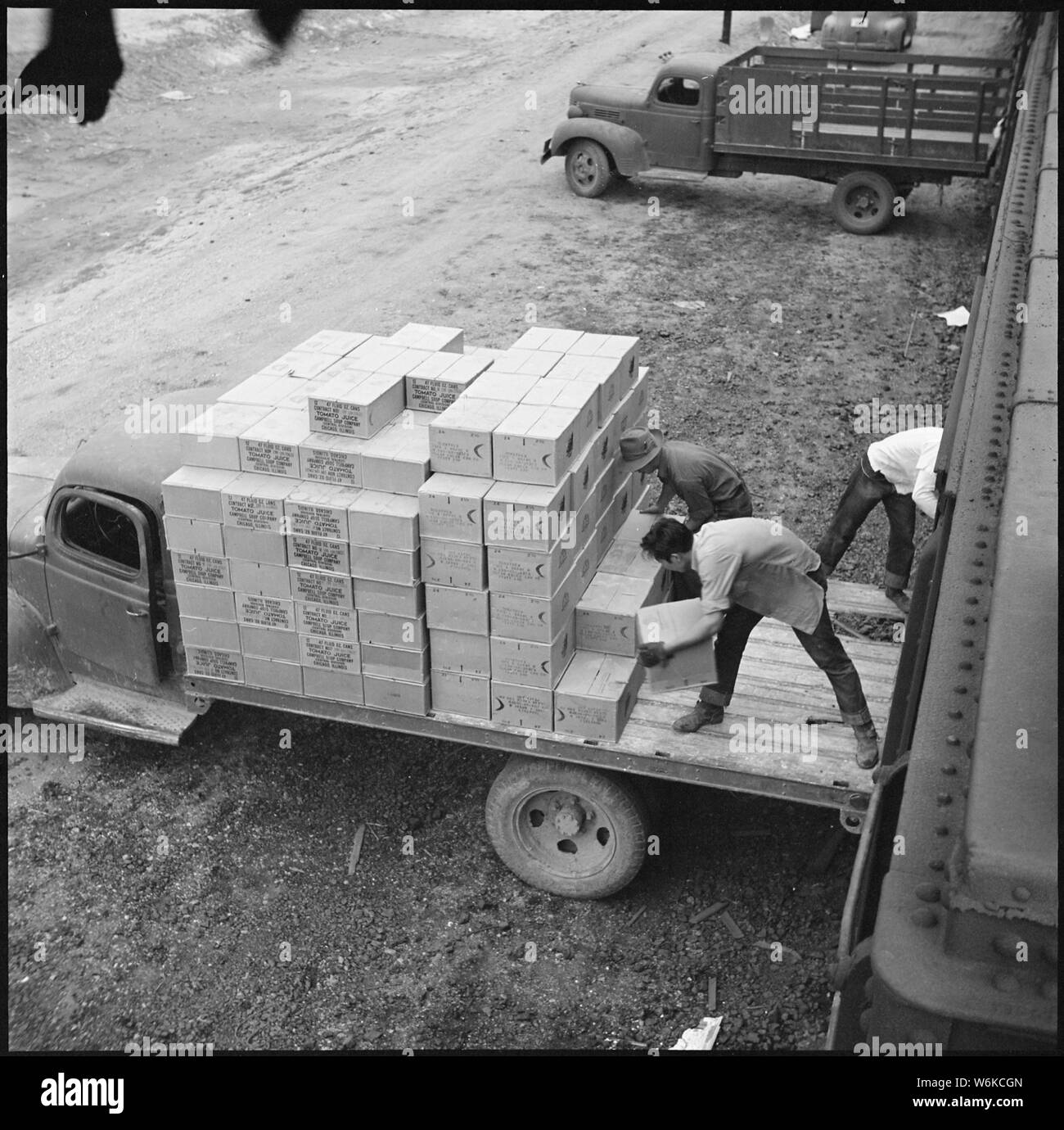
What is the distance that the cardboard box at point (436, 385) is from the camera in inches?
246

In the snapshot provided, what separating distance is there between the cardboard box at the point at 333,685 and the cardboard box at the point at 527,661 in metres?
0.72

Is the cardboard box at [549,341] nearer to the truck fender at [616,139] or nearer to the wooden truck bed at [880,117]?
the wooden truck bed at [880,117]

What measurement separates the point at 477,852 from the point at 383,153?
14.4 m

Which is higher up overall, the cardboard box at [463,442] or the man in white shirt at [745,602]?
the cardboard box at [463,442]

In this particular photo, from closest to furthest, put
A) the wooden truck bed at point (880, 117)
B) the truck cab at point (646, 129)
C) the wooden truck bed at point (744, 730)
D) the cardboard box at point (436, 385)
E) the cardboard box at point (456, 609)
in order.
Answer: the wooden truck bed at point (744, 730)
the cardboard box at point (456, 609)
the cardboard box at point (436, 385)
the wooden truck bed at point (880, 117)
the truck cab at point (646, 129)

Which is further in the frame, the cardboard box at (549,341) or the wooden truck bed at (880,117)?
the wooden truck bed at (880,117)

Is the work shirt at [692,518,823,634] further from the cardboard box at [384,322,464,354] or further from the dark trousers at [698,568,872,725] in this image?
the cardboard box at [384,322,464,354]

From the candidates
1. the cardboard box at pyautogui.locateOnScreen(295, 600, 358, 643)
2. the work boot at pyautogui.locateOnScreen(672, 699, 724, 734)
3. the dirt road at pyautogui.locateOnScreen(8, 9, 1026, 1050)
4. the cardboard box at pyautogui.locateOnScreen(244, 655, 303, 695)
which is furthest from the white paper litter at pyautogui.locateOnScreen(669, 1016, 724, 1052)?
the cardboard box at pyautogui.locateOnScreen(244, 655, 303, 695)

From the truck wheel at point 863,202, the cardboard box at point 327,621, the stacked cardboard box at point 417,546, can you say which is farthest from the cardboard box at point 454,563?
the truck wheel at point 863,202

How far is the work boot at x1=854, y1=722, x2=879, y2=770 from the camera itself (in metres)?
5.59

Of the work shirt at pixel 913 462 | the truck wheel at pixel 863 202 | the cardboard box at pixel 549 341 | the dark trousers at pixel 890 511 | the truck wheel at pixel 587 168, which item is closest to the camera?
the cardboard box at pixel 549 341

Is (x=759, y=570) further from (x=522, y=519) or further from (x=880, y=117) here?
(x=880, y=117)

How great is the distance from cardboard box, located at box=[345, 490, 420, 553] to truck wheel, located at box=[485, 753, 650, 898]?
52.6 inches
